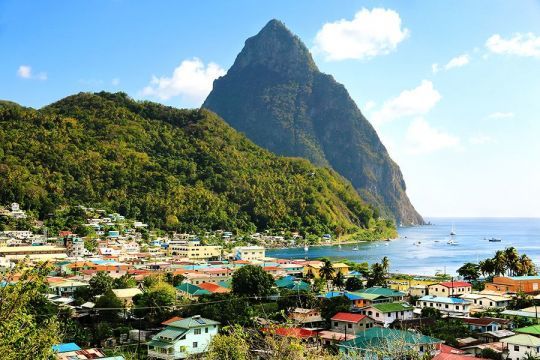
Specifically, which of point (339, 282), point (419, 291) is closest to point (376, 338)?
point (419, 291)

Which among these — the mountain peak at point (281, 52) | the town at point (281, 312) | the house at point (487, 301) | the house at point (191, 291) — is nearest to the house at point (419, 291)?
the town at point (281, 312)

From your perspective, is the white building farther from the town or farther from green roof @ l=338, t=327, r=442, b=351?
green roof @ l=338, t=327, r=442, b=351

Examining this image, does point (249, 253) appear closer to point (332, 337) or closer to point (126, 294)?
point (126, 294)

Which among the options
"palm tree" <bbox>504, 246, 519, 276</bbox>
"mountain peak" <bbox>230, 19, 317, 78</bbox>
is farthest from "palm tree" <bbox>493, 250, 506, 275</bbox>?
"mountain peak" <bbox>230, 19, 317, 78</bbox>

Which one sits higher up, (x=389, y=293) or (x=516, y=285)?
(x=389, y=293)

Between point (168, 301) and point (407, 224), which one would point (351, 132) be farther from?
point (168, 301)

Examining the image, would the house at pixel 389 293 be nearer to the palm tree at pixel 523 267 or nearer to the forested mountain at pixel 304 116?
the palm tree at pixel 523 267

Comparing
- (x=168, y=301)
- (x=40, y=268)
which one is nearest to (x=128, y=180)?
(x=168, y=301)
